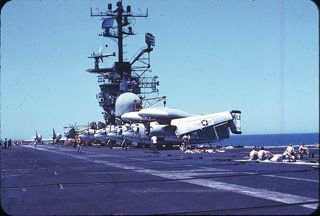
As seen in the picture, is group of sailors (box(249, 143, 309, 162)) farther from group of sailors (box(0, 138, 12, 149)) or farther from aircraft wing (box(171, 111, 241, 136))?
group of sailors (box(0, 138, 12, 149))

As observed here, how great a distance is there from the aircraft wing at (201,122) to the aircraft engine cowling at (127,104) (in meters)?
15.8

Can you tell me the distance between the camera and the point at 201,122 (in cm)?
4991

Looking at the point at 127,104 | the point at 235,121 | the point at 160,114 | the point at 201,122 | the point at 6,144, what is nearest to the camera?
the point at 160,114

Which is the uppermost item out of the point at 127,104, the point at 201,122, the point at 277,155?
the point at 127,104

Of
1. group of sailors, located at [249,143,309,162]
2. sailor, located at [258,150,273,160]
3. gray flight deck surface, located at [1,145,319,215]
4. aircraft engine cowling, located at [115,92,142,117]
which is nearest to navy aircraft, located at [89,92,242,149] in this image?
aircraft engine cowling, located at [115,92,142,117]

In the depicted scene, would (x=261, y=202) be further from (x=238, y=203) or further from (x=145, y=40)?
(x=145, y=40)

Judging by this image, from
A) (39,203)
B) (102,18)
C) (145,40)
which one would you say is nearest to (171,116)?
(145,40)

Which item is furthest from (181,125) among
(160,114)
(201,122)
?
(160,114)

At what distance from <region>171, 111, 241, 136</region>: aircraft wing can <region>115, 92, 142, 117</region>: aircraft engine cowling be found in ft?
51.9

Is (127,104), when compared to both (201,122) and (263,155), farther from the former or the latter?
(263,155)

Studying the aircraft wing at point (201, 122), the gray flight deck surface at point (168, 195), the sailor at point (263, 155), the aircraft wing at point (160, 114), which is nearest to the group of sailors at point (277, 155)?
the sailor at point (263, 155)

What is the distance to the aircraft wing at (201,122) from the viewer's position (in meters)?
49.2

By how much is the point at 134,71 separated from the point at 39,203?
217 feet

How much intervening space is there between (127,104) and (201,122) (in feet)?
61.5
